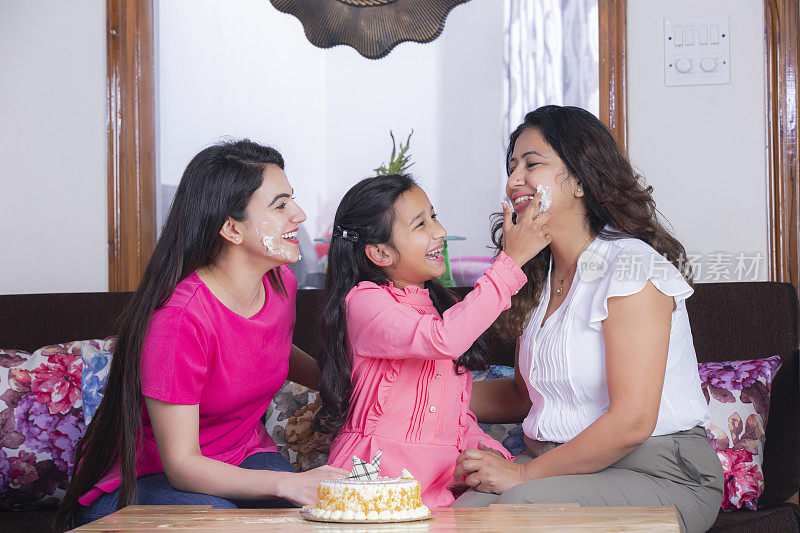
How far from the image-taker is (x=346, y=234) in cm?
197

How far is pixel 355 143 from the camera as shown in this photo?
2.96 metres

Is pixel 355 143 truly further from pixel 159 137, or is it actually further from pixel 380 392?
pixel 380 392

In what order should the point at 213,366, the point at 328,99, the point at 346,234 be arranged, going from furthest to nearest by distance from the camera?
the point at 328,99
the point at 346,234
the point at 213,366

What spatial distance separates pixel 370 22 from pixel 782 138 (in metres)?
1.41

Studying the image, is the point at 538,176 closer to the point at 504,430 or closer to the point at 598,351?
the point at 598,351

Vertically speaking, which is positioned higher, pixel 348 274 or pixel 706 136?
pixel 706 136

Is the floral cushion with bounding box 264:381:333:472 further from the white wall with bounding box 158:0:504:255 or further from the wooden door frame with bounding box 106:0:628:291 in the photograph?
the wooden door frame with bounding box 106:0:628:291

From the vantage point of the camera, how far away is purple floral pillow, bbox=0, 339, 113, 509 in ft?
7.25

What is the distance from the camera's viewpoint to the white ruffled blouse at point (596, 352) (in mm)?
1642

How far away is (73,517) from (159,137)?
5.10 feet

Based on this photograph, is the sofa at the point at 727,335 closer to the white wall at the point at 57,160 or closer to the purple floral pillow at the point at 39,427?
the purple floral pillow at the point at 39,427

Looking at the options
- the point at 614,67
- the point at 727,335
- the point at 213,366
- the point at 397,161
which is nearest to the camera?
the point at 213,366

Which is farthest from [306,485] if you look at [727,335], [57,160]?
[57,160]

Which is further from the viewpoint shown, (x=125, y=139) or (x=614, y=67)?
(x=125, y=139)
